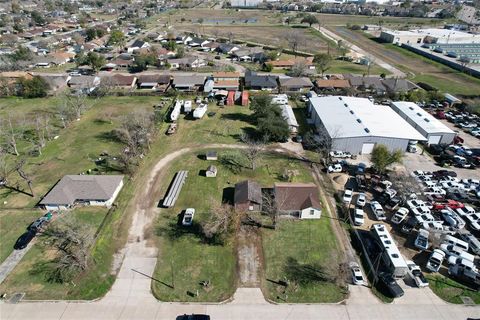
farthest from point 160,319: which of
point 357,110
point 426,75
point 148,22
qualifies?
point 148,22

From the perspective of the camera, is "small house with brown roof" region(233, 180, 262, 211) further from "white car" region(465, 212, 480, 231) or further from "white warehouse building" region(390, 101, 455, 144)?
"white warehouse building" region(390, 101, 455, 144)

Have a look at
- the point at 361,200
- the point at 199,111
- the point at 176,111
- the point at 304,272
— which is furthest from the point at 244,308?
the point at 176,111

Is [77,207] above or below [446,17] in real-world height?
below

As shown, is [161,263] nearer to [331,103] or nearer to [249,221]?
[249,221]

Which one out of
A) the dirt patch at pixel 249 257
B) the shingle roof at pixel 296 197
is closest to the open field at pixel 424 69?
the shingle roof at pixel 296 197

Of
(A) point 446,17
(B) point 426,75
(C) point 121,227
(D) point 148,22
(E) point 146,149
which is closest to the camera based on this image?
(C) point 121,227

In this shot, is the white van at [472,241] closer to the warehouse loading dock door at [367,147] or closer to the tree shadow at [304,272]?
the tree shadow at [304,272]
